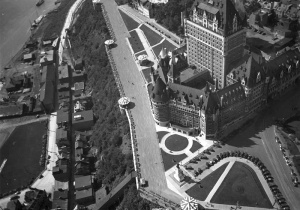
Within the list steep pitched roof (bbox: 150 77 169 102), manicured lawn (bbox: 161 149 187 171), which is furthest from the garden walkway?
steep pitched roof (bbox: 150 77 169 102)

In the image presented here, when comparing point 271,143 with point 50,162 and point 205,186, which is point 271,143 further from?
point 50,162

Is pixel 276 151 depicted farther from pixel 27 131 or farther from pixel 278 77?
pixel 27 131

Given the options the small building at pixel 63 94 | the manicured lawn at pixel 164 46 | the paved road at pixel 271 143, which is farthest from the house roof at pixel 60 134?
the paved road at pixel 271 143

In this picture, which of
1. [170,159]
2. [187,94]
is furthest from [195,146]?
[187,94]

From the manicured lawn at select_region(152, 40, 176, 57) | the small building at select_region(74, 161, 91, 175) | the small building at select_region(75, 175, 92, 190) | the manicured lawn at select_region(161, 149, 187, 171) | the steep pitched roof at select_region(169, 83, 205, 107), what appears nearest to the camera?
the manicured lawn at select_region(161, 149, 187, 171)

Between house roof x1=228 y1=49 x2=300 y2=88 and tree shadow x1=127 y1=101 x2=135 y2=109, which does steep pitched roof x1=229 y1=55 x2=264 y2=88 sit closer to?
house roof x1=228 y1=49 x2=300 y2=88

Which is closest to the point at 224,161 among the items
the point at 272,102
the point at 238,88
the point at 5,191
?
the point at 238,88
